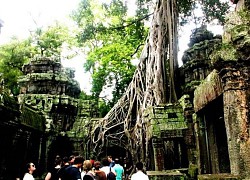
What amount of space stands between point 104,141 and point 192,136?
6.89m

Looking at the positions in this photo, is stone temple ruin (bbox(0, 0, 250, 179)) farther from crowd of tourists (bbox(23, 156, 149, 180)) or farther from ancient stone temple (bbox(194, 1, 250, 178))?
crowd of tourists (bbox(23, 156, 149, 180))

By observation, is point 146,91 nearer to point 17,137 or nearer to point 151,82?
point 151,82

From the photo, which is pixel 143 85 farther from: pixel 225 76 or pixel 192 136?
pixel 225 76

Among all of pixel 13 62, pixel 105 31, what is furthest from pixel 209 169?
pixel 13 62

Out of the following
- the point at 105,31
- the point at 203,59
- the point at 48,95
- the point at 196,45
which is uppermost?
the point at 105,31

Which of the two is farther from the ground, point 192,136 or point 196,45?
point 196,45

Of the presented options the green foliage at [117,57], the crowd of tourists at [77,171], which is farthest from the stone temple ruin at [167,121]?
the green foliage at [117,57]

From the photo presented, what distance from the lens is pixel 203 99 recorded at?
4.45 m

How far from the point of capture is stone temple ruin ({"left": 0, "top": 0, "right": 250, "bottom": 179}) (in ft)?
10.9

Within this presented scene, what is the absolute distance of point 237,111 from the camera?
3.31m

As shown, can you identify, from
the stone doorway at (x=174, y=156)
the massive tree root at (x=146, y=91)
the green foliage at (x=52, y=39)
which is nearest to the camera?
the stone doorway at (x=174, y=156)

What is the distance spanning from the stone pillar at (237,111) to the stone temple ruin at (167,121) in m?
0.01

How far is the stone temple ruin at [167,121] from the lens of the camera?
3328 mm

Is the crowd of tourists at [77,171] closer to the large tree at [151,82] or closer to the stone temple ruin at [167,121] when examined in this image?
the stone temple ruin at [167,121]
